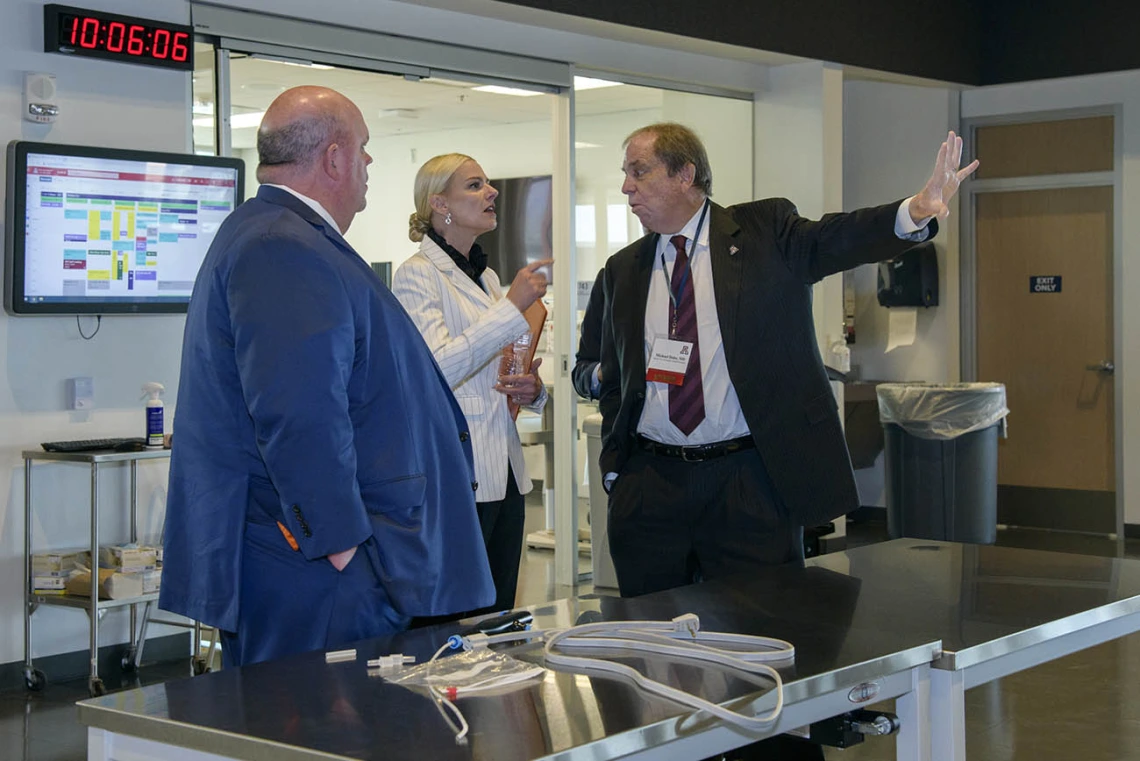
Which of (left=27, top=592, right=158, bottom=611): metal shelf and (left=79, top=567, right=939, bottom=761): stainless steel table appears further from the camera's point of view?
(left=27, top=592, right=158, bottom=611): metal shelf

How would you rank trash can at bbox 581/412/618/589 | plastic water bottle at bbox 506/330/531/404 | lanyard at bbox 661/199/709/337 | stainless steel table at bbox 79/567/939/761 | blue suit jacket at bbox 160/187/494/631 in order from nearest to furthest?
1. stainless steel table at bbox 79/567/939/761
2. blue suit jacket at bbox 160/187/494/631
3. lanyard at bbox 661/199/709/337
4. plastic water bottle at bbox 506/330/531/404
5. trash can at bbox 581/412/618/589

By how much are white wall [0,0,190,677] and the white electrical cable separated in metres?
3.45

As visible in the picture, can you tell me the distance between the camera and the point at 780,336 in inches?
128

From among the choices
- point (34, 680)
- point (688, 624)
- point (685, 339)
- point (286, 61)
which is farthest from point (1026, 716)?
point (286, 61)

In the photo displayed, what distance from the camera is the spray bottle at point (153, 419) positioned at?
16.7 feet

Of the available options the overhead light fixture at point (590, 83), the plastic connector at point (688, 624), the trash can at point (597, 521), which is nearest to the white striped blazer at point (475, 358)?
the plastic connector at point (688, 624)

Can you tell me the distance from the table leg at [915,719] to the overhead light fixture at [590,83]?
5.31m

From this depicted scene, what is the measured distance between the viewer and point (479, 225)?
12.6 feet

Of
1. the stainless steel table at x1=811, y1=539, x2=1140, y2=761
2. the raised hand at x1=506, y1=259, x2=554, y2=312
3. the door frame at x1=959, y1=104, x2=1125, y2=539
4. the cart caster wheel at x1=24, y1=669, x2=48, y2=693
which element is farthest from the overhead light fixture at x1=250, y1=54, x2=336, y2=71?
the door frame at x1=959, y1=104, x2=1125, y2=539

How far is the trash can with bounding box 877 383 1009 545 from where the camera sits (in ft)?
23.7

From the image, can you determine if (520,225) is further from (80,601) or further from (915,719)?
(915,719)

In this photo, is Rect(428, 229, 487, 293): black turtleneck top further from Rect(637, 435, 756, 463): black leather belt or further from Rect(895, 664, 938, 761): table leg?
Rect(895, 664, 938, 761): table leg

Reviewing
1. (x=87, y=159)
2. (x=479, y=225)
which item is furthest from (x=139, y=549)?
(x=479, y=225)

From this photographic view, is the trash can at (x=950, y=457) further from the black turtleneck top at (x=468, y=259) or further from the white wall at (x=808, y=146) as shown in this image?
the black turtleneck top at (x=468, y=259)
